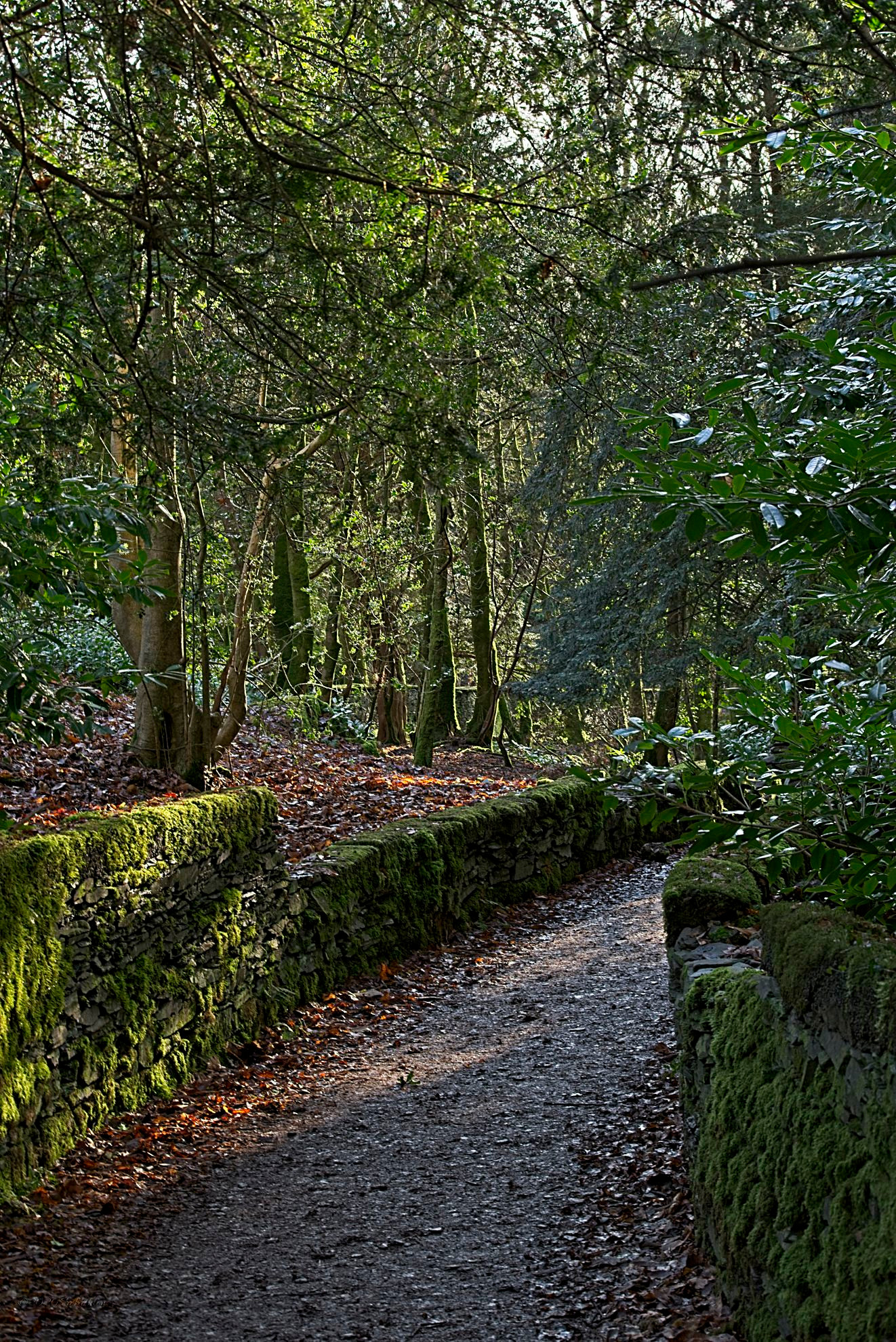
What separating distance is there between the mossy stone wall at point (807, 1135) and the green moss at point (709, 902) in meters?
1.42

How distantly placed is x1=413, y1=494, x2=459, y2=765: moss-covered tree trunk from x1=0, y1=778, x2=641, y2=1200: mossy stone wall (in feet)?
14.1

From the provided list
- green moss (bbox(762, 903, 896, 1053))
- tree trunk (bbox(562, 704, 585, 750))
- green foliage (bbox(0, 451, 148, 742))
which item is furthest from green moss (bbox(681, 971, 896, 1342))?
tree trunk (bbox(562, 704, 585, 750))

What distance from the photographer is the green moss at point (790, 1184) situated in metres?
2.70

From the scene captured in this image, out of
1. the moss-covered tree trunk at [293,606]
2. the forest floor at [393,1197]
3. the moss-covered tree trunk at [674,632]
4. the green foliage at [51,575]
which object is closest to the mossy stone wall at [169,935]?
the forest floor at [393,1197]

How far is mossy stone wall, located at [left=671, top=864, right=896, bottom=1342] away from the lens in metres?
2.70

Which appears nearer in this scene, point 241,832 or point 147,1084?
point 147,1084

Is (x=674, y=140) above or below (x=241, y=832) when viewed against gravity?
above

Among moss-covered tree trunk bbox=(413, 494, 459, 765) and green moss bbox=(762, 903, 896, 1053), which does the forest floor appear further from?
moss-covered tree trunk bbox=(413, 494, 459, 765)

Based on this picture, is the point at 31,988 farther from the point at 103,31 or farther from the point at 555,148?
the point at 555,148

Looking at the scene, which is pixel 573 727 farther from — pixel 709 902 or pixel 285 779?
pixel 709 902

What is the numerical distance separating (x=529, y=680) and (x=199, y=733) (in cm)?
1004

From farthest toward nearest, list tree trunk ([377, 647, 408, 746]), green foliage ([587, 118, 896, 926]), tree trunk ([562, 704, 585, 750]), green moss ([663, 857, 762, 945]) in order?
→ tree trunk ([562, 704, 585, 750]), tree trunk ([377, 647, 408, 746]), green moss ([663, 857, 762, 945]), green foliage ([587, 118, 896, 926])

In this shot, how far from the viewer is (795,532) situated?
2.27 m

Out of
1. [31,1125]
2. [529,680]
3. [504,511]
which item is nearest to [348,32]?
[31,1125]
